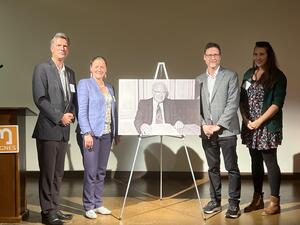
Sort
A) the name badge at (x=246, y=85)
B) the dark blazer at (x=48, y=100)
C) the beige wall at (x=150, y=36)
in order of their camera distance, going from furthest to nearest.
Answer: the beige wall at (x=150, y=36)
the name badge at (x=246, y=85)
the dark blazer at (x=48, y=100)

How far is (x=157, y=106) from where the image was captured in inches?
155

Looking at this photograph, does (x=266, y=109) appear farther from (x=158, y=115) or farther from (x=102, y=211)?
(x=102, y=211)

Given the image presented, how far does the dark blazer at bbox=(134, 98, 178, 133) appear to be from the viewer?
395cm

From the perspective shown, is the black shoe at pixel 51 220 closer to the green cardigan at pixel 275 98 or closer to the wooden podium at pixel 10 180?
the wooden podium at pixel 10 180

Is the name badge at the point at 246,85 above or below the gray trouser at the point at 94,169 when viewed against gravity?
above

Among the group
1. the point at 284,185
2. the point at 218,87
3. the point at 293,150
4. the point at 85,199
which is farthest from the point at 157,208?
the point at 293,150

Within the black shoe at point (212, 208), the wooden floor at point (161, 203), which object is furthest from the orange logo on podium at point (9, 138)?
the black shoe at point (212, 208)

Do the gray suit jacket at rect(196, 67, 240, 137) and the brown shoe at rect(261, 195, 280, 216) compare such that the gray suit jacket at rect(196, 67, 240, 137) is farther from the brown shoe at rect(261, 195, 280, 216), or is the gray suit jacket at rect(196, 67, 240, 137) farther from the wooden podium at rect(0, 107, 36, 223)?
the wooden podium at rect(0, 107, 36, 223)

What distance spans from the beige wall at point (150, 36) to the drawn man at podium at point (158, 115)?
6.63 ft

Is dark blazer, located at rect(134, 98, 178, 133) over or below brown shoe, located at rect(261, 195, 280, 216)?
over

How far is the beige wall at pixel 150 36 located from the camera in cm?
593

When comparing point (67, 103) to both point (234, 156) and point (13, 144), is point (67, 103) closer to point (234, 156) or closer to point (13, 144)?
point (13, 144)

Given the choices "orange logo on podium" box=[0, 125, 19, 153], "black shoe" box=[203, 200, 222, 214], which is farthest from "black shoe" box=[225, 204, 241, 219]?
"orange logo on podium" box=[0, 125, 19, 153]

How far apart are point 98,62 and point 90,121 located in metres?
0.50
